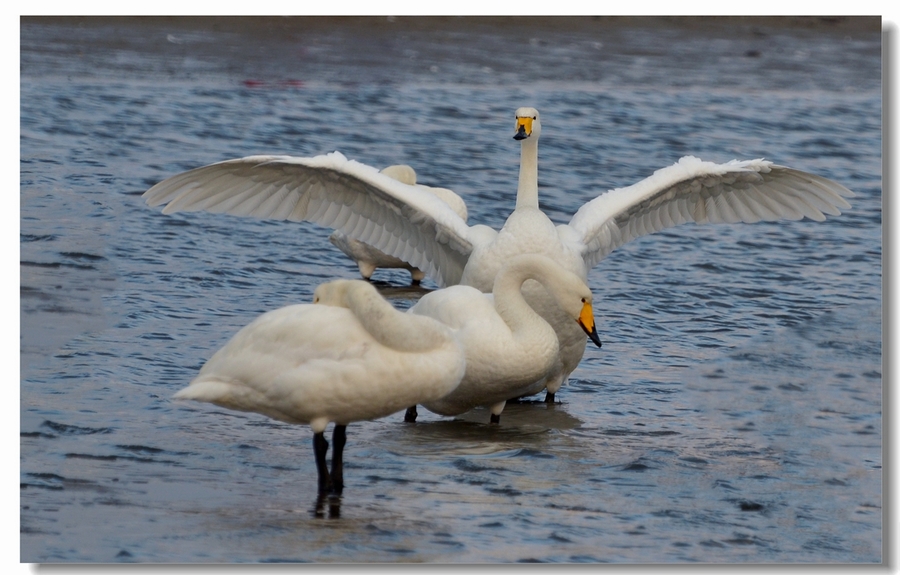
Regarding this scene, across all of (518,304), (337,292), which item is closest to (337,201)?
(518,304)

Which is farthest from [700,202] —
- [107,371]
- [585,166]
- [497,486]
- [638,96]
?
[638,96]

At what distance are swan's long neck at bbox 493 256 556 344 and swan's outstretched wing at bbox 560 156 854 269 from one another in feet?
2.69

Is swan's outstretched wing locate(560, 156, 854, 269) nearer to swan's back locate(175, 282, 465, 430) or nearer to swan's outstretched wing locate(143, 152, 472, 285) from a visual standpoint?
swan's outstretched wing locate(143, 152, 472, 285)

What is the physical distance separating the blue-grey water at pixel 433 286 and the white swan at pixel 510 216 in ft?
2.41

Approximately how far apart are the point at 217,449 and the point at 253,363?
2.66ft

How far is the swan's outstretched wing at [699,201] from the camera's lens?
795 cm

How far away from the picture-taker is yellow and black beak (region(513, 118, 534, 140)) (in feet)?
26.4

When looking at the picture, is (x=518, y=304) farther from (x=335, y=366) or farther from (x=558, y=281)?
(x=335, y=366)

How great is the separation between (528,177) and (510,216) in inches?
25.7

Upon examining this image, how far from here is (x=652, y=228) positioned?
332 inches

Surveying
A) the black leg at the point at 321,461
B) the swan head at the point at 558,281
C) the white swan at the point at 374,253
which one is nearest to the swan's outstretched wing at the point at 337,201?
the swan head at the point at 558,281

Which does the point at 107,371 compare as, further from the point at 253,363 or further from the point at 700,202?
the point at 700,202

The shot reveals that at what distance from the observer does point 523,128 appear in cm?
808

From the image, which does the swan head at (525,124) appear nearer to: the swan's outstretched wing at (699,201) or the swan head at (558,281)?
the swan's outstretched wing at (699,201)
